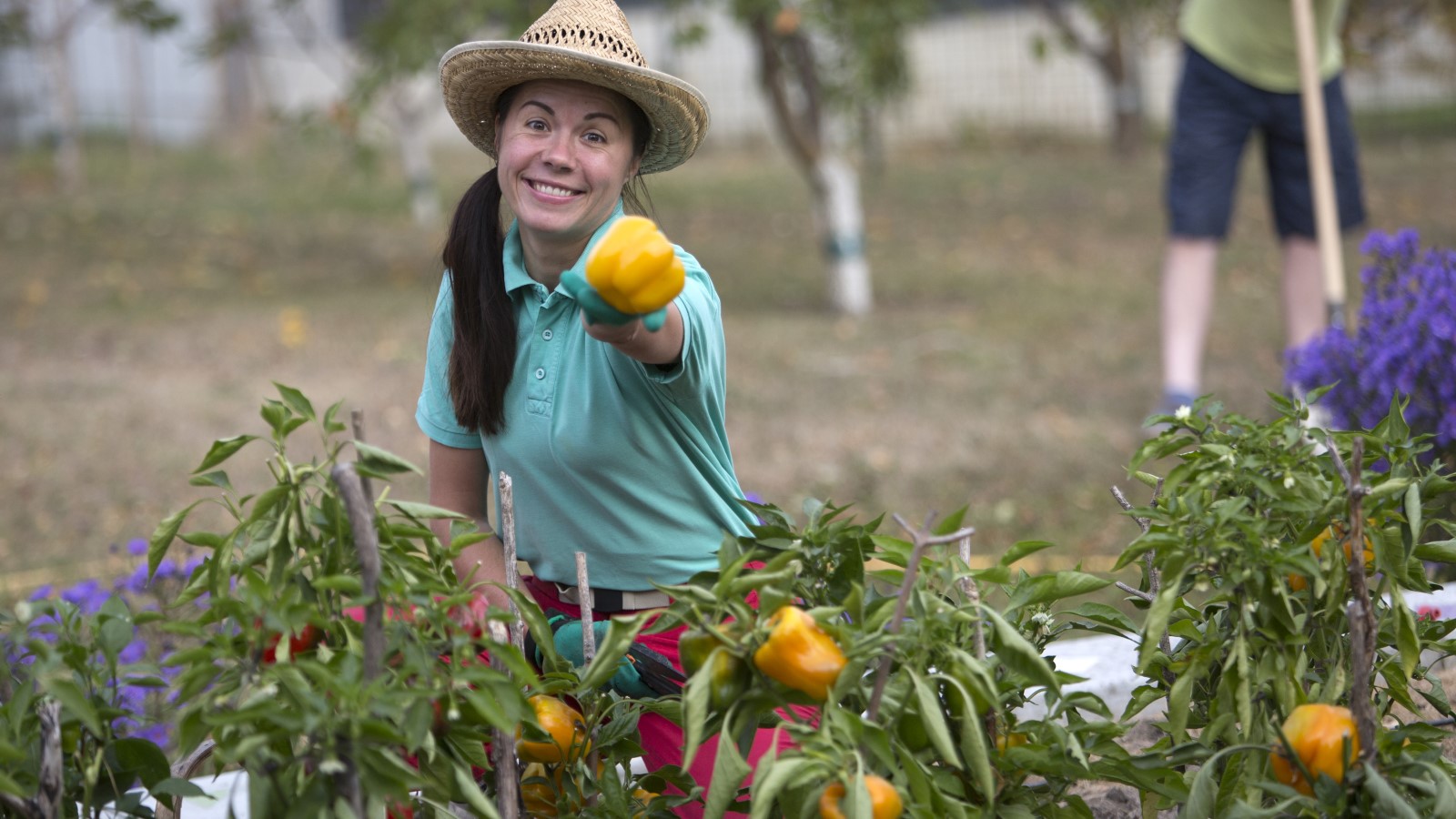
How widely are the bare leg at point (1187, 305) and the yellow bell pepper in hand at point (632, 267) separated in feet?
12.6

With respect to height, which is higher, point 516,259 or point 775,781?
point 516,259

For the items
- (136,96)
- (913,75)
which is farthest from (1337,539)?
(136,96)

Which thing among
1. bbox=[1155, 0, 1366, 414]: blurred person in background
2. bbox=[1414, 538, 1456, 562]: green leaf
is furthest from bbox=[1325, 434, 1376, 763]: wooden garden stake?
bbox=[1155, 0, 1366, 414]: blurred person in background

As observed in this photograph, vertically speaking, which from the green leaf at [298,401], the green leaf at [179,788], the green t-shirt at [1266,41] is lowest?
the green leaf at [179,788]

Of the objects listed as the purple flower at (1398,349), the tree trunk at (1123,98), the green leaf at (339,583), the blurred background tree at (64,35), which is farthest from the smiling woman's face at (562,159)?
the tree trunk at (1123,98)

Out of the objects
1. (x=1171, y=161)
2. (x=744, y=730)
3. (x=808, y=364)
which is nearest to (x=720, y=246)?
(x=808, y=364)

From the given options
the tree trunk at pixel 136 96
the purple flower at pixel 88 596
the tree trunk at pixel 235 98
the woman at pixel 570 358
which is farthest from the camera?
the tree trunk at pixel 235 98

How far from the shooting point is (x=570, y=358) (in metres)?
2.09

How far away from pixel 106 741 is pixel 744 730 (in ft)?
2.16

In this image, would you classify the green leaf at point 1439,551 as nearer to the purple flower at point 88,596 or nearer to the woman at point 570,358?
the woman at point 570,358

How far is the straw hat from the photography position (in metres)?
2.00

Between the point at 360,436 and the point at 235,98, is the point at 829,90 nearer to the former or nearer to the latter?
the point at 360,436

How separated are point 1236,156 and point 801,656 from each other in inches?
164

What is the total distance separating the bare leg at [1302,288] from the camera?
4.96 m
